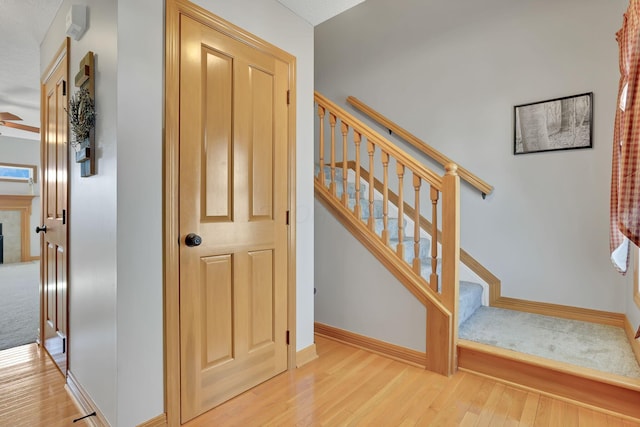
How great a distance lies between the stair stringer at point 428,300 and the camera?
206 centimetres

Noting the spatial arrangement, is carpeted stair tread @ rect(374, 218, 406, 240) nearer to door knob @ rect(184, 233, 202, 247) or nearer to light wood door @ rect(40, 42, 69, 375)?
door knob @ rect(184, 233, 202, 247)

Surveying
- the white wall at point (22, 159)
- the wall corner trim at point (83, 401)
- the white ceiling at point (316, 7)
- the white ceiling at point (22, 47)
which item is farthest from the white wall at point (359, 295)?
the white wall at point (22, 159)

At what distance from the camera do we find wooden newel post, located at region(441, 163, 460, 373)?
6.81 feet

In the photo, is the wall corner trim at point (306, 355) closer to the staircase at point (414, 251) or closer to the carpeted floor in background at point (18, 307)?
the staircase at point (414, 251)

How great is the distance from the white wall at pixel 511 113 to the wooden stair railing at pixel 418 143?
0.34 feet

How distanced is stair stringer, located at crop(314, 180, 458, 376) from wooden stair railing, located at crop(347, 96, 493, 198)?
1076 mm

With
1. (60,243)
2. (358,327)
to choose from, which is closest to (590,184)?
(358,327)

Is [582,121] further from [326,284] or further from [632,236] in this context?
[326,284]

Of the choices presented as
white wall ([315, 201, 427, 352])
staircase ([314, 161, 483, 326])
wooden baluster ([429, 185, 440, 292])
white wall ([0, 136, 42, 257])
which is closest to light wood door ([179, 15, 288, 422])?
white wall ([315, 201, 427, 352])

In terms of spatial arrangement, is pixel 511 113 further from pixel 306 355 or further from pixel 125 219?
pixel 125 219

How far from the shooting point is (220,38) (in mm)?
1738

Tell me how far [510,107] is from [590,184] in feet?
3.02

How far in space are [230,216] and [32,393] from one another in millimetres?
1601

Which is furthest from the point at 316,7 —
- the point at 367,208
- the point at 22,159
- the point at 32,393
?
the point at 22,159
